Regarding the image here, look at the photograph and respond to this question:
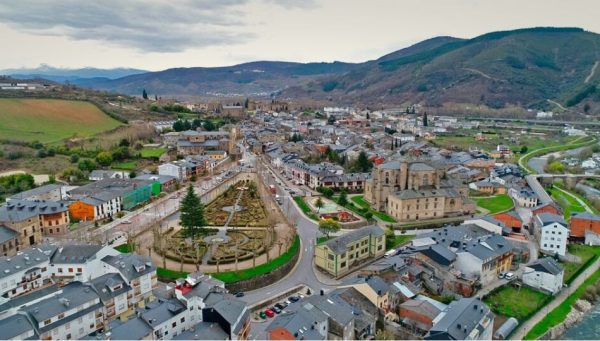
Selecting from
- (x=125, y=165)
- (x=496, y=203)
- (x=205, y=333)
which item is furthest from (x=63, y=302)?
(x=496, y=203)

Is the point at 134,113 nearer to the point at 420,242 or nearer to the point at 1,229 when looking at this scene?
the point at 1,229

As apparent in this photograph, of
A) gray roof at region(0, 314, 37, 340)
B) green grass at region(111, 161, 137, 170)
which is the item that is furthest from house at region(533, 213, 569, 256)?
green grass at region(111, 161, 137, 170)

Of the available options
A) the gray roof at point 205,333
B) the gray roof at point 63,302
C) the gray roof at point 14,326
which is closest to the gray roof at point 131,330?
the gray roof at point 205,333

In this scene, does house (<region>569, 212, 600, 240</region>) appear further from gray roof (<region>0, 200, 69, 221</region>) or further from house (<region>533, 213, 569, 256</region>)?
gray roof (<region>0, 200, 69, 221</region>)

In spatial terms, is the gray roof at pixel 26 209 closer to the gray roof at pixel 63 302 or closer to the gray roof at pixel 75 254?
the gray roof at pixel 75 254

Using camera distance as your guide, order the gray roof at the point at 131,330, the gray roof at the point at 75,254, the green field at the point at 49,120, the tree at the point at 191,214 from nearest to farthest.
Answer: the gray roof at the point at 131,330, the gray roof at the point at 75,254, the tree at the point at 191,214, the green field at the point at 49,120

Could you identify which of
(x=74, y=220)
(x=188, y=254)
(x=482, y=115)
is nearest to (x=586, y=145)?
(x=482, y=115)
